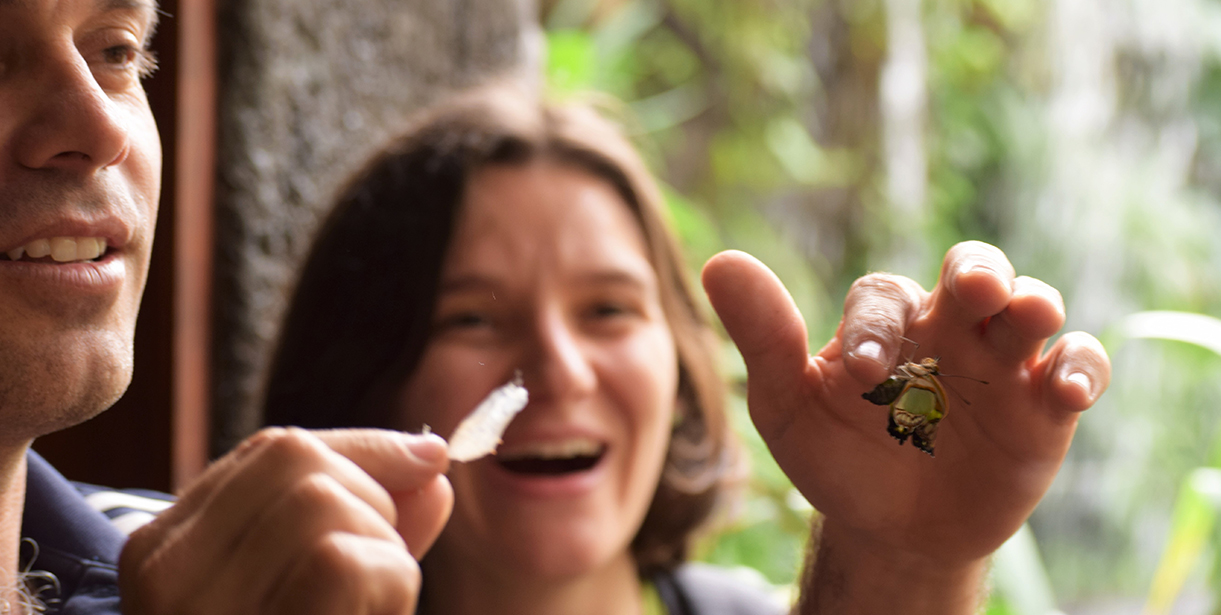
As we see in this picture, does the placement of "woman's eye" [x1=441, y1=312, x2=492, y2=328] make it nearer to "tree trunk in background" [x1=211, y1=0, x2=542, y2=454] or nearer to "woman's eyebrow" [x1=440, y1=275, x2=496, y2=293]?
"woman's eyebrow" [x1=440, y1=275, x2=496, y2=293]

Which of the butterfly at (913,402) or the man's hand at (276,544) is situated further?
the butterfly at (913,402)

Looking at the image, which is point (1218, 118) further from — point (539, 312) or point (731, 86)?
point (539, 312)

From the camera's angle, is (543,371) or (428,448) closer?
(428,448)

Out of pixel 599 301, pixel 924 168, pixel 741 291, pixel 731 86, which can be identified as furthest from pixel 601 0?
pixel 741 291

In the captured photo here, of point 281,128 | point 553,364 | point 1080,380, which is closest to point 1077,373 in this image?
point 1080,380

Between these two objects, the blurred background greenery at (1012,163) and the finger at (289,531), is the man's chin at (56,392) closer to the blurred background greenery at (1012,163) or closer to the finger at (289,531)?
the finger at (289,531)

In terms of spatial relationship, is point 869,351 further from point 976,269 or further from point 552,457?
point 552,457

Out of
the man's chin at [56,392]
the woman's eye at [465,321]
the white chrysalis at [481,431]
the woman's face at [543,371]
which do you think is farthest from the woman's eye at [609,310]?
the man's chin at [56,392]
